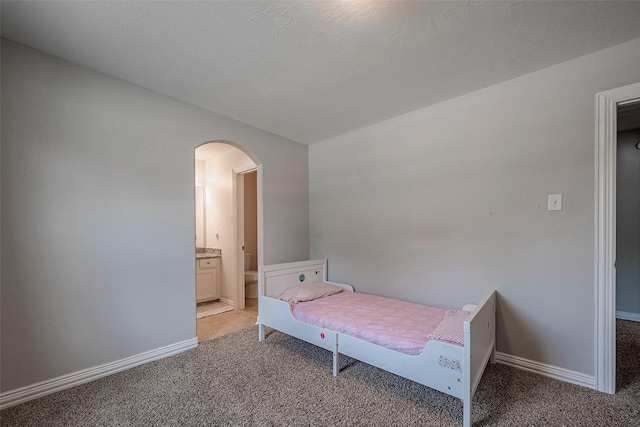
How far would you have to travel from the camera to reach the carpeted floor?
60.0 inches

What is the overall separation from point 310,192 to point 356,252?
1090mm

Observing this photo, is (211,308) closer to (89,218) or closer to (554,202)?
(89,218)

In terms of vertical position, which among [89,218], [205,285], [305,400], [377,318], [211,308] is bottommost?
[211,308]

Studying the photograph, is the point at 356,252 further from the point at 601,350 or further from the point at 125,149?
the point at 125,149

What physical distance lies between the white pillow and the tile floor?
0.71m

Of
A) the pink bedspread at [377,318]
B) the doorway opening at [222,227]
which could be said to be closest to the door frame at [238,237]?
the doorway opening at [222,227]

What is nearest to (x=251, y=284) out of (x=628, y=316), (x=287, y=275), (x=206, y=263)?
(x=206, y=263)

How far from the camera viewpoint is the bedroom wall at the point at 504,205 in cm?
184

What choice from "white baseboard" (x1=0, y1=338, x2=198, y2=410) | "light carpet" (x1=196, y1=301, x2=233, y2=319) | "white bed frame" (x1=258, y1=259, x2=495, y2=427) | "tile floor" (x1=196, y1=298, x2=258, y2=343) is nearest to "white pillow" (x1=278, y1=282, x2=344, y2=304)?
"white bed frame" (x1=258, y1=259, x2=495, y2=427)

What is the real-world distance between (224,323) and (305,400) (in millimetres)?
1753

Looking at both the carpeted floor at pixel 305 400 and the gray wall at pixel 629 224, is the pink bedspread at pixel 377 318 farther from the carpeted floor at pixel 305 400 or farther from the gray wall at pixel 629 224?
the gray wall at pixel 629 224

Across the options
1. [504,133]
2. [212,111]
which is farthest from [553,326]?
[212,111]

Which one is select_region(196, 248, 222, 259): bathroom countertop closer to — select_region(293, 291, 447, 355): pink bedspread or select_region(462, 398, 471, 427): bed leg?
select_region(293, 291, 447, 355): pink bedspread

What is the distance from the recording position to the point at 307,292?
270 centimetres
